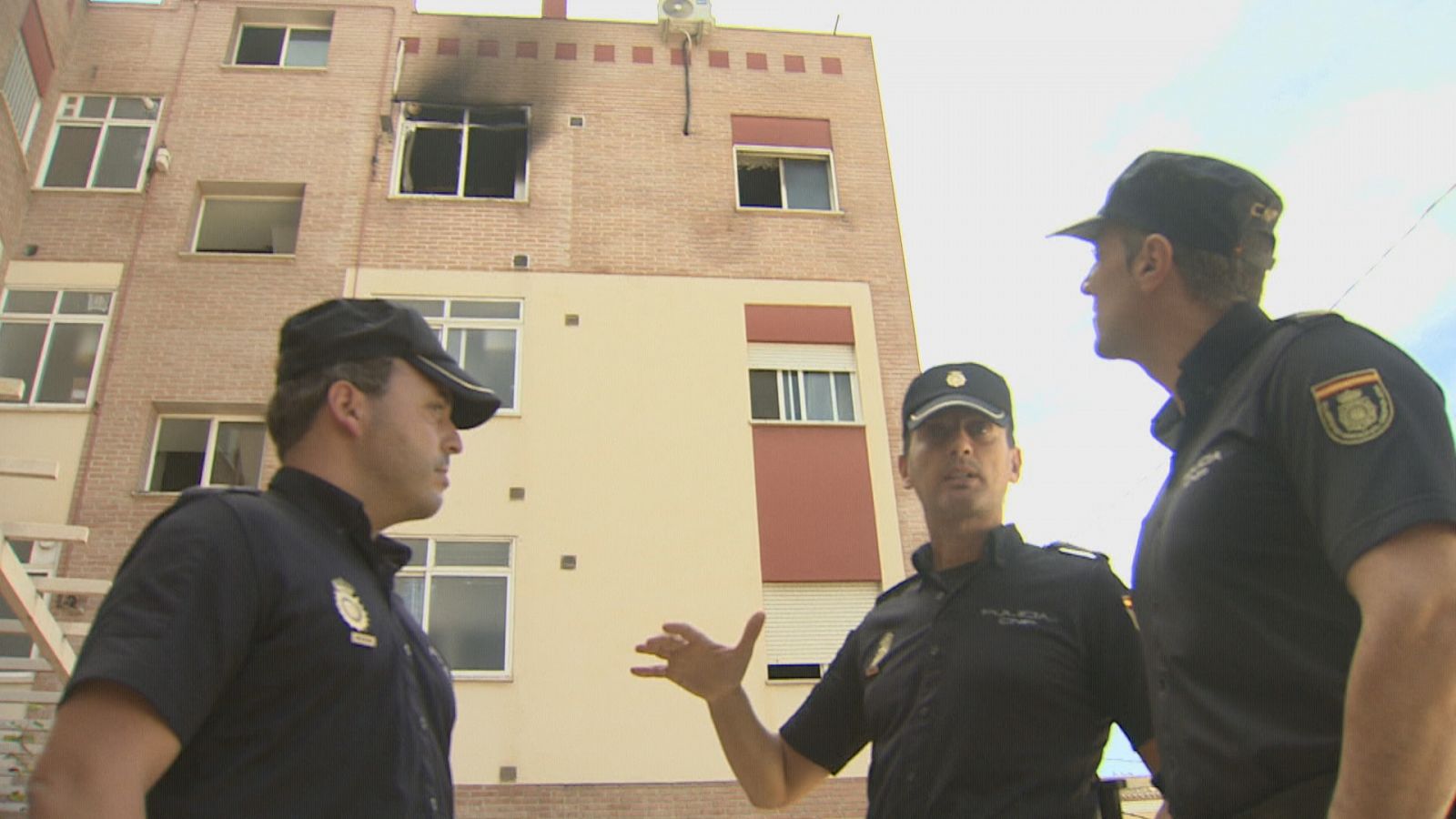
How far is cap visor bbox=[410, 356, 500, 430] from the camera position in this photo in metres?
2.88

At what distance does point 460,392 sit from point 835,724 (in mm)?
1578

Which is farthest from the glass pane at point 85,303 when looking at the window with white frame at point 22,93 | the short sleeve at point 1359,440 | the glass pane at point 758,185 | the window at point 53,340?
the short sleeve at point 1359,440

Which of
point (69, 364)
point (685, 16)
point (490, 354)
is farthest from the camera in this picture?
point (685, 16)

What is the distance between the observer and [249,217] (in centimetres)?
1574

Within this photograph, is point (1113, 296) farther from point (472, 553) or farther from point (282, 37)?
point (282, 37)

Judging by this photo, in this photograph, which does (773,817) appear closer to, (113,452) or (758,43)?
(113,452)

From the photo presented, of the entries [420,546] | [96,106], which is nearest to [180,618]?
[420,546]

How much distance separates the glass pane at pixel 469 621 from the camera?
12.5 meters

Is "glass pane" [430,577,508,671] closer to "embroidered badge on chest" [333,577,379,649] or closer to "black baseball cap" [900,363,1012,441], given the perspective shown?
"black baseball cap" [900,363,1012,441]

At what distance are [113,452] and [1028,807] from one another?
13.5 metres

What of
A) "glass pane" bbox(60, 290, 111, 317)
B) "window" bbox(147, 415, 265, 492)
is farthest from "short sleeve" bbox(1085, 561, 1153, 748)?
"glass pane" bbox(60, 290, 111, 317)

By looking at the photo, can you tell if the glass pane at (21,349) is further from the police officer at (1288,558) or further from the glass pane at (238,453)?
the police officer at (1288,558)

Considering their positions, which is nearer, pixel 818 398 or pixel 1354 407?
pixel 1354 407

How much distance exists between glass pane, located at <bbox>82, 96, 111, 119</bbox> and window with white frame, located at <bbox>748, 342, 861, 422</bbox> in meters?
10.3
